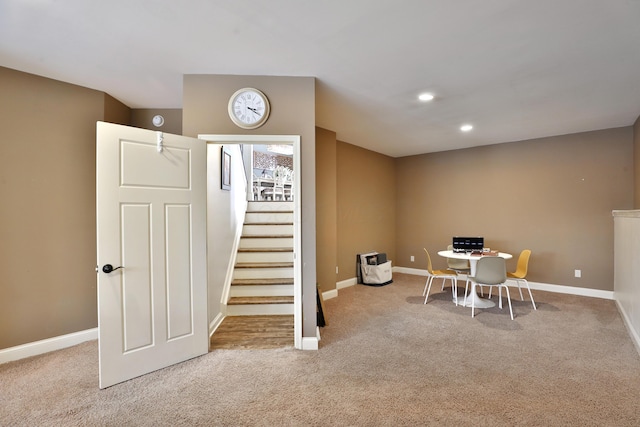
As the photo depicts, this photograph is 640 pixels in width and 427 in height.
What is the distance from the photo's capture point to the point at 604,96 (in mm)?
3318

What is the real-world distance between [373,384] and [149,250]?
82.0 inches

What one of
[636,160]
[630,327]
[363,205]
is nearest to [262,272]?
[363,205]

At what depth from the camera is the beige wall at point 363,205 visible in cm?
540

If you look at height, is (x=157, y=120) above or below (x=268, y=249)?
above

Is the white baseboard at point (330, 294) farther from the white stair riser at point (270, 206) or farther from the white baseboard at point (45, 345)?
the white baseboard at point (45, 345)

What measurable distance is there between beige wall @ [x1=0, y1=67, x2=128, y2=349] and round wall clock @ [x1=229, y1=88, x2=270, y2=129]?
1.58 m

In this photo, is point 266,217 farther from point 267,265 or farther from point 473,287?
point 473,287

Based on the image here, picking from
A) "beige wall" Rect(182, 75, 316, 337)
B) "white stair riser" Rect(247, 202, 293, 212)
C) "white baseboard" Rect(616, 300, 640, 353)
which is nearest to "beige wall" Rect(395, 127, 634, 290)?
"white baseboard" Rect(616, 300, 640, 353)

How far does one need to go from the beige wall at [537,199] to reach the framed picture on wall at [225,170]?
13.2ft

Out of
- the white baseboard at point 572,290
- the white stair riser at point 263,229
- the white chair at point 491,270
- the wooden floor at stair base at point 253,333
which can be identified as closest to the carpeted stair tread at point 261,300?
the wooden floor at stair base at point 253,333

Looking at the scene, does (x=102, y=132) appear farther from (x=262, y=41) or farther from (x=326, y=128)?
(x=326, y=128)

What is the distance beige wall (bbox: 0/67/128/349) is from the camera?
9.00 ft

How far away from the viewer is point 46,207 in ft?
9.61

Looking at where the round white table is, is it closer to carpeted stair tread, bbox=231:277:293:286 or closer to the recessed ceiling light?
carpeted stair tread, bbox=231:277:293:286
